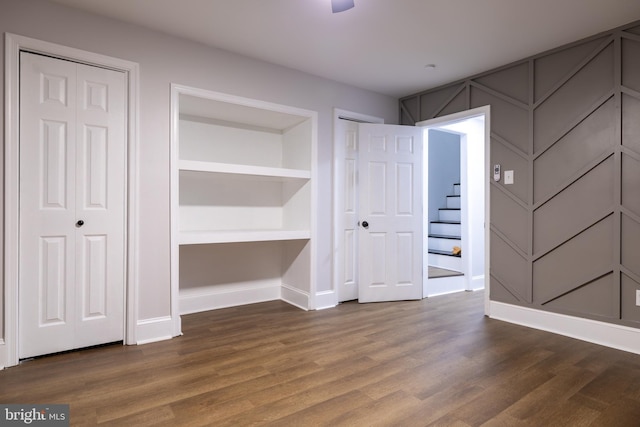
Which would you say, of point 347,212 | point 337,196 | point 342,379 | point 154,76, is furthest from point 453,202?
point 154,76

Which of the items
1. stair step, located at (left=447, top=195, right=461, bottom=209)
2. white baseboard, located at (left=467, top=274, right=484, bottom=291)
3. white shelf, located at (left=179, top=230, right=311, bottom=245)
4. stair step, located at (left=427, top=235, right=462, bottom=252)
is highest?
stair step, located at (left=447, top=195, right=461, bottom=209)

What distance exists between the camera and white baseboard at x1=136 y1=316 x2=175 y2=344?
2773mm

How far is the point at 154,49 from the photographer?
2.86 m

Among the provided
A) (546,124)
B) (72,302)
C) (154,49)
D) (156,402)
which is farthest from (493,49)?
(72,302)

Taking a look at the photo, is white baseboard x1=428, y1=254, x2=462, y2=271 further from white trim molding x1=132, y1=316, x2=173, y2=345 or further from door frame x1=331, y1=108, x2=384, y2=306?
white trim molding x1=132, y1=316, x2=173, y2=345

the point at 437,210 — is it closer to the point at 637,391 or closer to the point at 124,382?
the point at 637,391

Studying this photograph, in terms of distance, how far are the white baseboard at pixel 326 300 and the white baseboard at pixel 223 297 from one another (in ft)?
2.12

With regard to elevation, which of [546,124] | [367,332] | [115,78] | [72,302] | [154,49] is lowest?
[367,332]

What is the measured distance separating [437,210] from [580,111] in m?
3.36

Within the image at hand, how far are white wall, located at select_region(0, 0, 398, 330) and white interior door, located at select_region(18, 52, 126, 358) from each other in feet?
0.53

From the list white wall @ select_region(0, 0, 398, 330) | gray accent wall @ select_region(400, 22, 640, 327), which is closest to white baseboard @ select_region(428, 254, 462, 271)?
gray accent wall @ select_region(400, 22, 640, 327)

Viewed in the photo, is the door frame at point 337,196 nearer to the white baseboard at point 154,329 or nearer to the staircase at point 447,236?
the white baseboard at point 154,329

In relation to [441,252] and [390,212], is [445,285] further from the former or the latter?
[390,212]

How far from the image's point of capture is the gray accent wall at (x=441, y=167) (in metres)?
6.35
